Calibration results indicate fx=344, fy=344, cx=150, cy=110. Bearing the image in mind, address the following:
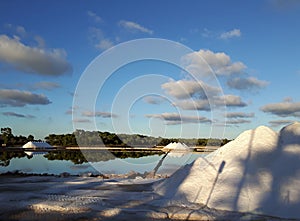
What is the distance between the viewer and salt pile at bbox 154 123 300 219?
868 cm

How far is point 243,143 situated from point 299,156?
187cm

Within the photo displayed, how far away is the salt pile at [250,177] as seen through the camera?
8.68 m

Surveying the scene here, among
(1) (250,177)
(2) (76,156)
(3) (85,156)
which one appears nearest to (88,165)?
(2) (76,156)

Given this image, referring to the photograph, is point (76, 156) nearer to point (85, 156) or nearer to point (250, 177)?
point (85, 156)

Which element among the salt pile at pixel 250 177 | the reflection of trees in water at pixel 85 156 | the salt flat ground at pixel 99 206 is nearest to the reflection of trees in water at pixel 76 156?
the reflection of trees in water at pixel 85 156

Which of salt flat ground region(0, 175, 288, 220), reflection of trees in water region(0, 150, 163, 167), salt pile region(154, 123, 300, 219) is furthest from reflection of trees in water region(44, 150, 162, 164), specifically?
salt pile region(154, 123, 300, 219)

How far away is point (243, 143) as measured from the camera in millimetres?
11516

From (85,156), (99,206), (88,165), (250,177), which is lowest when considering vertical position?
(99,206)

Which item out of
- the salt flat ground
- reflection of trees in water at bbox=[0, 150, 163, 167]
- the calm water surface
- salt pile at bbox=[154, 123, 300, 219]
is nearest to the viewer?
the salt flat ground

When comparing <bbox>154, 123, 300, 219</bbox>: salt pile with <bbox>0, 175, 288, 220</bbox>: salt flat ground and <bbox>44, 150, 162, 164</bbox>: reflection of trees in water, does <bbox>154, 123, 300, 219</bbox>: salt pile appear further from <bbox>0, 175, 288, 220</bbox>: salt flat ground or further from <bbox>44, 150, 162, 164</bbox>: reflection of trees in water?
<bbox>44, 150, 162, 164</bbox>: reflection of trees in water

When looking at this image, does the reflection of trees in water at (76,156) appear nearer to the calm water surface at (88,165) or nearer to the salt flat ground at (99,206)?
the calm water surface at (88,165)

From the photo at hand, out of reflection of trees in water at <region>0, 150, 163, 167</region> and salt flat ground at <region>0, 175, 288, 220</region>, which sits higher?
reflection of trees in water at <region>0, 150, 163, 167</region>

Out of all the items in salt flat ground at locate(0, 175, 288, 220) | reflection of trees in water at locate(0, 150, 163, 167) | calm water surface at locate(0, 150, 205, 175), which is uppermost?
reflection of trees in water at locate(0, 150, 163, 167)

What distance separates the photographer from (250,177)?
967cm
